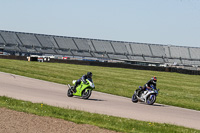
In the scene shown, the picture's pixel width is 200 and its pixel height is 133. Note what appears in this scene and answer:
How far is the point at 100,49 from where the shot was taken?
105m

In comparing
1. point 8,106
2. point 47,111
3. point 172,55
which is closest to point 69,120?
point 47,111

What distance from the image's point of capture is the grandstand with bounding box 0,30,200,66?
3733 inches

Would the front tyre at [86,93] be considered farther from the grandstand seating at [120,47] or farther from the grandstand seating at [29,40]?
the grandstand seating at [120,47]

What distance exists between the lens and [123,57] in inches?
4090

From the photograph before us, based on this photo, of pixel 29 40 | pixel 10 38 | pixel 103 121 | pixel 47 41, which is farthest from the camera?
pixel 47 41

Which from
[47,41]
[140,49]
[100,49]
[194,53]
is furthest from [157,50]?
[47,41]

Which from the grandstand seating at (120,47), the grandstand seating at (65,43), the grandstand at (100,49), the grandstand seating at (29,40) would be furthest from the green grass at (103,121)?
the grandstand seating at (120,47)

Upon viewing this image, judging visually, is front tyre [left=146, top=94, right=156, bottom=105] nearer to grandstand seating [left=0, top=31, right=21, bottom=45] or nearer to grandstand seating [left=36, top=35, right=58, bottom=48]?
grandstand seating [left=0, top=31, right=21, bottom=45]

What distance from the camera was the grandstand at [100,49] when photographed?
94.8 meters

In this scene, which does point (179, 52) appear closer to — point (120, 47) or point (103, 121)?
point (120, 47)

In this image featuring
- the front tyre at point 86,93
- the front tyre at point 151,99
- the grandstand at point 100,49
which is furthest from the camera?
the grandstand at point 100,49

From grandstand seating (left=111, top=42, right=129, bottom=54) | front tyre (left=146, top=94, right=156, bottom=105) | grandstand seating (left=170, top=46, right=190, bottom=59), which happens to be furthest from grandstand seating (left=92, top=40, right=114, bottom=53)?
front tyre (left=146, top=94, right=156, bottom=105)

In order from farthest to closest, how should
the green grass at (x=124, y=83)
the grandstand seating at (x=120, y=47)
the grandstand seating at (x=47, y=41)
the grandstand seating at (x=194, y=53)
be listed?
the grandstand seating at (x=194, y=53)
the grandstand seating at (x=120, y=47)
the grandstand seating at (x=47, y=41)
the green grass at (x=124, y=83)

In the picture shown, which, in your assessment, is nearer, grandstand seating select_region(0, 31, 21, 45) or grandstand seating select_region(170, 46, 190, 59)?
grandstand seating select_region(0, 31, 21, 45)
